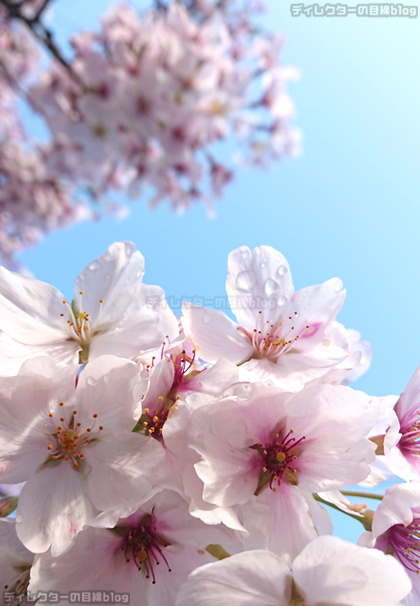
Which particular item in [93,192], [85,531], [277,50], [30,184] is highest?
[277,50]

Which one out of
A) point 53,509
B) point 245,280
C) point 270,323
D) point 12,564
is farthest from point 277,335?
point 12,564

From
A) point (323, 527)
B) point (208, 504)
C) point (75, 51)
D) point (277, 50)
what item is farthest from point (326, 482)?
point (277, 50)

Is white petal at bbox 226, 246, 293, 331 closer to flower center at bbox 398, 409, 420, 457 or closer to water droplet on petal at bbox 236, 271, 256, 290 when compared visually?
water droplet on petal at bbox 236, 271, 256, 290

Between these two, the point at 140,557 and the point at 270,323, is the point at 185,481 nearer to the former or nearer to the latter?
the point at 140,557

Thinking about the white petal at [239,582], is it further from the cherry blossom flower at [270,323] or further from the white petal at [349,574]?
the cherry blossom flower at [270,323]

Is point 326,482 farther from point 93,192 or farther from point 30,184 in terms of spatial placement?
point 30,184

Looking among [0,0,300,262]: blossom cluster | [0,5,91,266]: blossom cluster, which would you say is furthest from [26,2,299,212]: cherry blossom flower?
[0,5,91,266]: blossom cluster

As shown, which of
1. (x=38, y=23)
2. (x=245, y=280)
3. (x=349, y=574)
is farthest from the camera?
(x=38, y=23)
